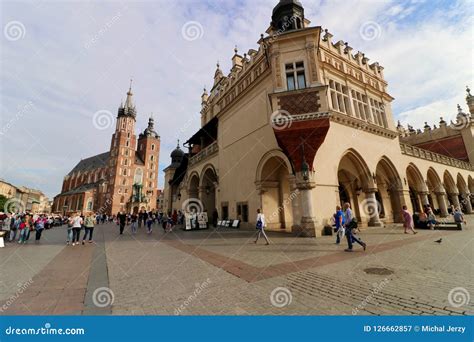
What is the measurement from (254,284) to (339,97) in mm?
16023

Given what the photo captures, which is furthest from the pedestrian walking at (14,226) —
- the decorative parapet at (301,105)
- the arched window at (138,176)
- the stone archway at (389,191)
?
the arched window at (138,176)

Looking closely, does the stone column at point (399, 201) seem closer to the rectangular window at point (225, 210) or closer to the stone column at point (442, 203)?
the stone column at point (442, 203)

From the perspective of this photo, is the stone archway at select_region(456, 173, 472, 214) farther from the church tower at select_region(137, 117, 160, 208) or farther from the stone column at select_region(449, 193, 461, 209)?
the church tower at select_region(137, 117, 160, 208)

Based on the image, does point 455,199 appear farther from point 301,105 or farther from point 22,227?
point 22,227

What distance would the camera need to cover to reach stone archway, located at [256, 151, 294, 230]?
1532cm

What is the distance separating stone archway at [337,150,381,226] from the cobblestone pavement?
875 cm

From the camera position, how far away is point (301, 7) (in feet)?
52.3

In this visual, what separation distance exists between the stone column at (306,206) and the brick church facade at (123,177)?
211 feet

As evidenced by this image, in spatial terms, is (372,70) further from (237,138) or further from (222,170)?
(222,170)

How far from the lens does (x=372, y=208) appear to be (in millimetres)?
16047

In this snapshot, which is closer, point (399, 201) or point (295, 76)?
point (295, 76)

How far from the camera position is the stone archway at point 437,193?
78.5 feet

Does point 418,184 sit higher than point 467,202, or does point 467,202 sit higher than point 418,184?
point 418,184

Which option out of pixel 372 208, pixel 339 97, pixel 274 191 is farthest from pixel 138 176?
pixel 372 208
